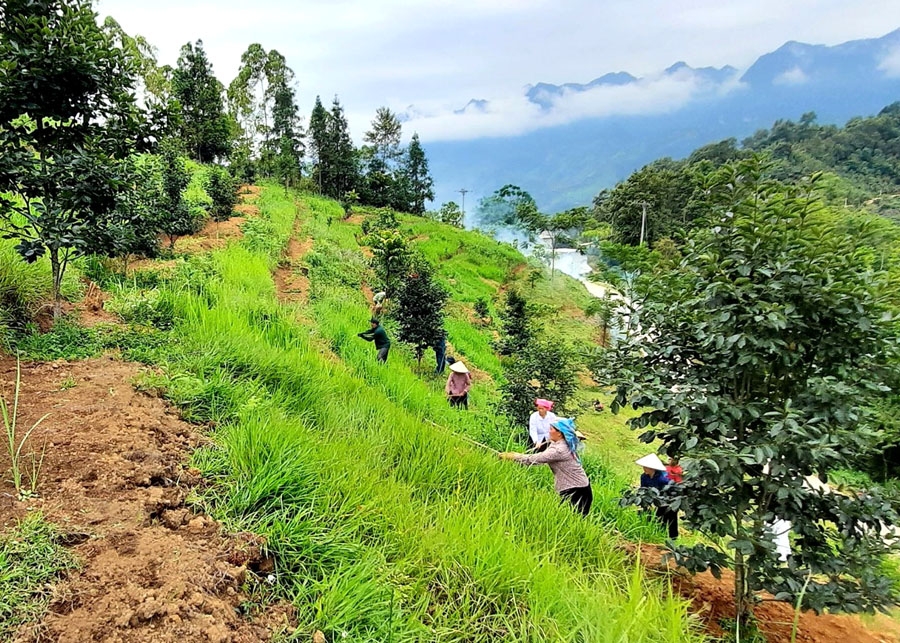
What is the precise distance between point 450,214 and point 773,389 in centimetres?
5312

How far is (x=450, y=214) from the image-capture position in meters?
55.2

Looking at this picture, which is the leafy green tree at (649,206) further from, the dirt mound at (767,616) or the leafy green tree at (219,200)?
the dirt mound at (767,616)

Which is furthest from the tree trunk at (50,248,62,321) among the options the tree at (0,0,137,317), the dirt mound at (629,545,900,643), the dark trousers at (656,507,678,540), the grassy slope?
the dark trousers at (656,507,678,540)

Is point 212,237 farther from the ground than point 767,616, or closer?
farther from the ground

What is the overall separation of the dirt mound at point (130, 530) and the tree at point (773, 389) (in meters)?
2.73

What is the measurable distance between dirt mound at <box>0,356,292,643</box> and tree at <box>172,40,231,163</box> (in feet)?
103

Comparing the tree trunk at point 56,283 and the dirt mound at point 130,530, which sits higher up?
the tree trunk at point 56,283

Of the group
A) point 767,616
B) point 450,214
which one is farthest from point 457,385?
point 450,214

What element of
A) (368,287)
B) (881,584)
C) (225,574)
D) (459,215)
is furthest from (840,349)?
(459,215)

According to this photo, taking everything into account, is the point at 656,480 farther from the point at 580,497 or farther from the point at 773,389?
the point at 773,389

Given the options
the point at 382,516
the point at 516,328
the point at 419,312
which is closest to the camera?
the point at 382,516

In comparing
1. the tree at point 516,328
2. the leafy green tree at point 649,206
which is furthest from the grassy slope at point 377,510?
the leafy green tree at point 649,206

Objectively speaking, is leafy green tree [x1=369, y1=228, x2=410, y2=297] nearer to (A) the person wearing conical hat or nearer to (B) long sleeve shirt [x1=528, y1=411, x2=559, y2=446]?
(A) the person wearing conical hat

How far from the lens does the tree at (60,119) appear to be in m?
3.93
